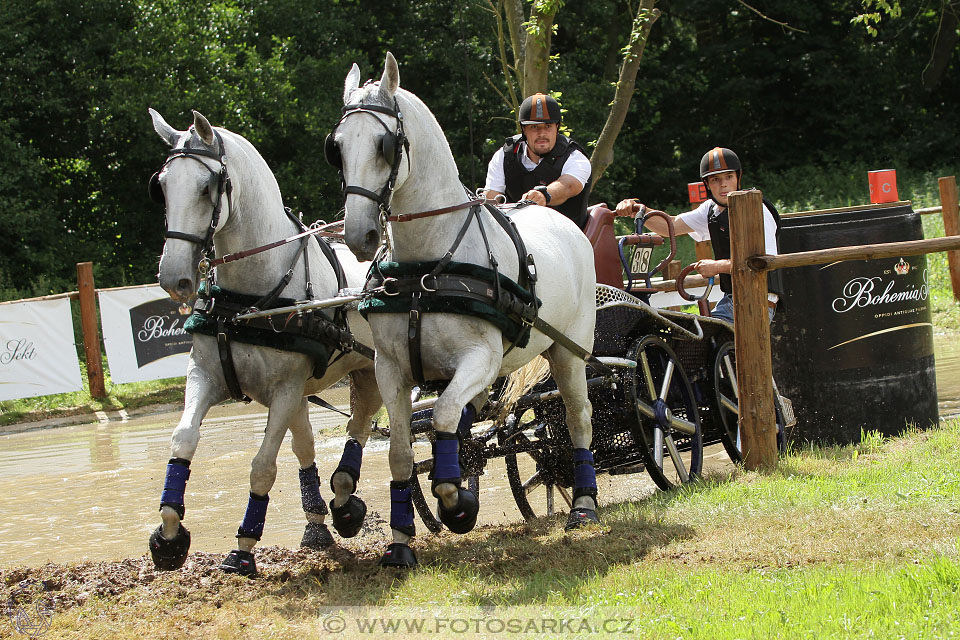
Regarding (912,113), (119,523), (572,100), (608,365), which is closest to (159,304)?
(119,523)

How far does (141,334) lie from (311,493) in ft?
28.9

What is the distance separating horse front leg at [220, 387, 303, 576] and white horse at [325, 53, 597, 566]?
55 cm

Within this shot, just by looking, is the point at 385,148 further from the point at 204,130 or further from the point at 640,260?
the point at 640,260

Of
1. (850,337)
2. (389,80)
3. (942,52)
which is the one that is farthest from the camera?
(942,52)

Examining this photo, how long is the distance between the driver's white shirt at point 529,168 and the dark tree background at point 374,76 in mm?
8678

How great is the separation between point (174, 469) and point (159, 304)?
32.2ft

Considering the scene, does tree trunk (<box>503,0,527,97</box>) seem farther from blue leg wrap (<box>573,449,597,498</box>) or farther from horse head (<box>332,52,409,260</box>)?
horse head (<box>332,52,409,260</box>)

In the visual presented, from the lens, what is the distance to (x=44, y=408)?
44.3 ft

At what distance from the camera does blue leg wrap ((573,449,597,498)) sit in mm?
5516

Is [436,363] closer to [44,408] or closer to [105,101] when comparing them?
[44,408]

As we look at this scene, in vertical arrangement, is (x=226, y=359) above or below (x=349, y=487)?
above

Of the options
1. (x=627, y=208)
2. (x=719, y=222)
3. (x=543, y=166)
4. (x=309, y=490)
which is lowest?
(x=309, y=490)

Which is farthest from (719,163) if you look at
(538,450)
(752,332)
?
(538,450)

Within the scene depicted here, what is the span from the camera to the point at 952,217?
13.9 m
